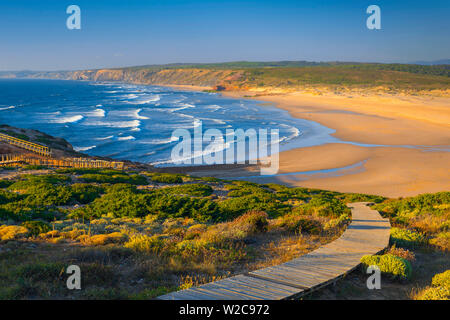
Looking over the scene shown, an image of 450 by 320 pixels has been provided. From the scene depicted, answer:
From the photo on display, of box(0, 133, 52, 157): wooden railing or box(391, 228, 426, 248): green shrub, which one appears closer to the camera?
box(391, 228, 426, 248): green shrub

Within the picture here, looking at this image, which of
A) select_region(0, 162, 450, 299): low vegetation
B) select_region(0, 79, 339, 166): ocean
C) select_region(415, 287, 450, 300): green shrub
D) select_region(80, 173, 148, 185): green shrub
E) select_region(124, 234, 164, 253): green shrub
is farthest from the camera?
select_region(0, 79, 339, 166): ocean

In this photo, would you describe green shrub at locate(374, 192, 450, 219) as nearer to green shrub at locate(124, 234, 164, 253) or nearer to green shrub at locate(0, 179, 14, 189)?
green shrub at locate(124, 234, 164, 253)

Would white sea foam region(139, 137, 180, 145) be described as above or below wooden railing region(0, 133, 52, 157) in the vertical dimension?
below

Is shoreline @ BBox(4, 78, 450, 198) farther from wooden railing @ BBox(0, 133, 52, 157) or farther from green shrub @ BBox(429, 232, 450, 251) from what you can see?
green shrub @ BBox(429, 232, 450, 251)

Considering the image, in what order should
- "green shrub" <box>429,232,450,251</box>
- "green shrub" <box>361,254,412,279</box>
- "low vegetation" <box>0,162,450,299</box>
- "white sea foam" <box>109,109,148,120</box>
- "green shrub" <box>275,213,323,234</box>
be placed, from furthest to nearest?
"white sea foam" <box>109,109,148,120</box> < "green shrub" <box>275,213,323,234</box> < "green shrub" <box>429,232,450,251</box> < "green shrub" <box>361,254,412,279</box> < "low vegetation" <box>0,162,450,299</box>

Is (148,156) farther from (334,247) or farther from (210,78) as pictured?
(210,78)

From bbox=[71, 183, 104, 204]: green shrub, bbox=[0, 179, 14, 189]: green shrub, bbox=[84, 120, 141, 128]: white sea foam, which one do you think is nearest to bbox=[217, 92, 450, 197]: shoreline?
bbox=[71, 183, 104, 204]: green shrub

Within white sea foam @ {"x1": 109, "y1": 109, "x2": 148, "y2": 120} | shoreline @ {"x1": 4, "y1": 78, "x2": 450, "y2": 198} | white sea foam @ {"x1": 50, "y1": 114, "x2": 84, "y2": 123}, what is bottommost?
shoreline @ {"x1": 4, "y1": 78, "x2": 450, "y2": 198}
